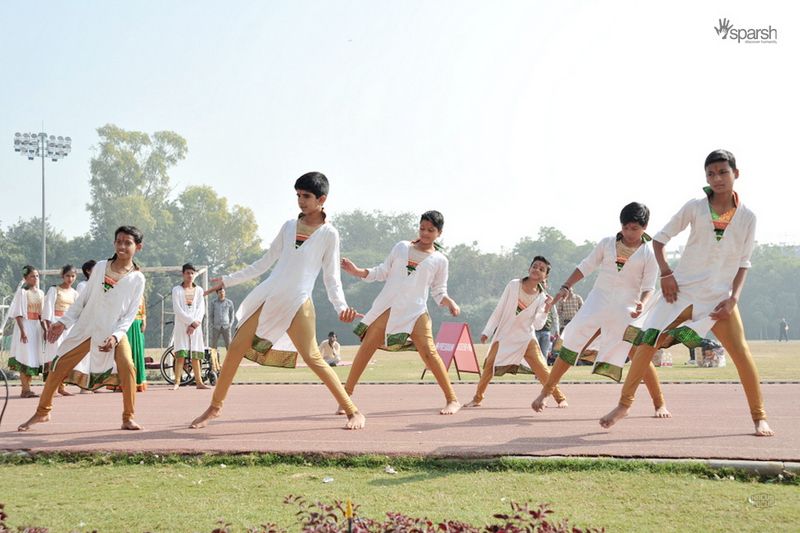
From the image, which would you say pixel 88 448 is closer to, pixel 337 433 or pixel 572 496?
pixel 337 433

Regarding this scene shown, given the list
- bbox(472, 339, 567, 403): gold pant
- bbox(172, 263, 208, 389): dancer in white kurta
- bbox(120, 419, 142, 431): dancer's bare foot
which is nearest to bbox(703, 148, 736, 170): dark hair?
bbox(472, 339, 567, 403): gold pant

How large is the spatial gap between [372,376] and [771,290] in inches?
2954

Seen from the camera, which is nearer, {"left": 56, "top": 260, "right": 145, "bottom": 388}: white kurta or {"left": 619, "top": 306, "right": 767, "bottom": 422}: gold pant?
{"left": 619, "top": 306, "right": 767, "bottom": 422}: gold pant

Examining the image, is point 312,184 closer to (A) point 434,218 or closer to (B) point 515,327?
(A) point 434,218

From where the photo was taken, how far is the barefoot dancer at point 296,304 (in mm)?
7164

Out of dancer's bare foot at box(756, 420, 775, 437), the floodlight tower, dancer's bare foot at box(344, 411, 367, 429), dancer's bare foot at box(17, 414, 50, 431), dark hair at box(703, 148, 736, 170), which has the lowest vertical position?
dancer's bare foot at box(756, 420, 775, 437)

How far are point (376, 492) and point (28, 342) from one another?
30.5 feet

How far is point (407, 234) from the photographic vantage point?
121 meters

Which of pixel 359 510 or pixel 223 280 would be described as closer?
pixel 359 510

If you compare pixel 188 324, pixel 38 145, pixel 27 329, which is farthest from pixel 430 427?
pixel 38 145

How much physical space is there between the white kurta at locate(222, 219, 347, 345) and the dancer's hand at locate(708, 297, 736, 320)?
271 cm

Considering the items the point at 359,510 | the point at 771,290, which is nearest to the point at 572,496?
the point at 359,510

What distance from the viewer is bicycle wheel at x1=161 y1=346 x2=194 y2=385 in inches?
599

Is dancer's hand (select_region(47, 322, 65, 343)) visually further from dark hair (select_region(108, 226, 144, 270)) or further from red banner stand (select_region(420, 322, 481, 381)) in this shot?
red banner stand (select_region(420, 322, 481, 381))
